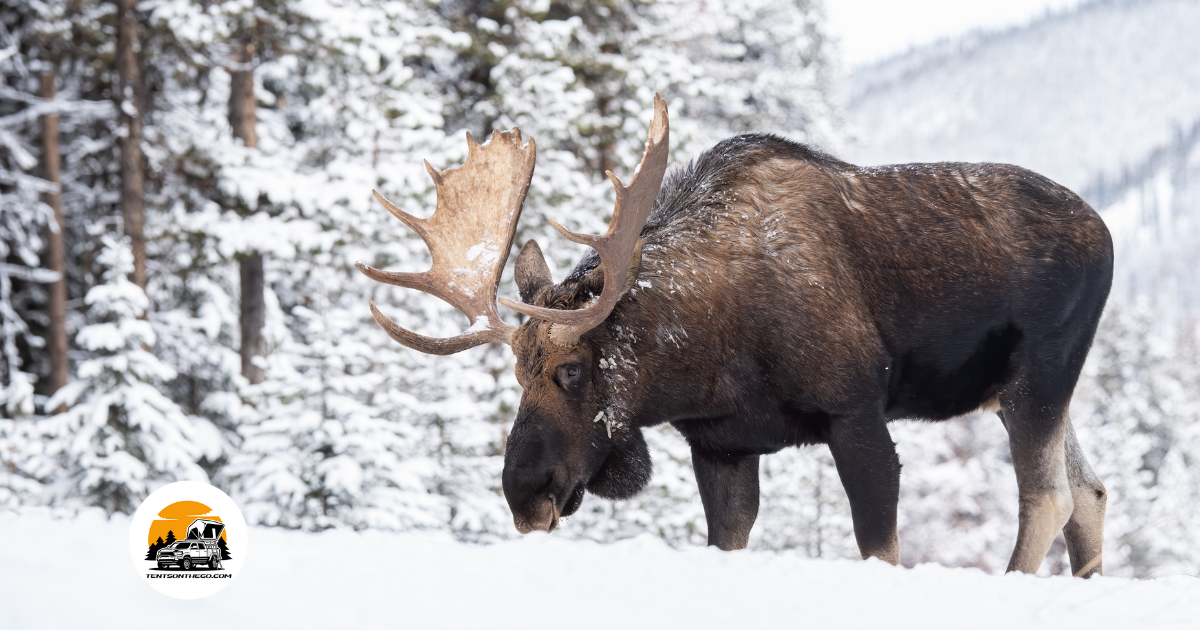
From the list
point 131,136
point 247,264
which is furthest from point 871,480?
point 247,264

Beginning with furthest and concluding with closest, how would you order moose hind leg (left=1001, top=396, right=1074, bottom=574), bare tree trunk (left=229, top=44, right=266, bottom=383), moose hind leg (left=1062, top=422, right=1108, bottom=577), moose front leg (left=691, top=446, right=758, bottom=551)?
bare tree trunk (left=229, top=44, right=266, bottom=383) < moose hind leg (left=1062, top=422, right=1108, bottom=577) < moose front leg (left=691, top=446, right=758, bottom=551) < moose hind leg (left=1001, top=396, right=1074, bottom=574)

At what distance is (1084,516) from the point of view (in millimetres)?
Answer: 4512

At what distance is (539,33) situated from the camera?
43.3ft

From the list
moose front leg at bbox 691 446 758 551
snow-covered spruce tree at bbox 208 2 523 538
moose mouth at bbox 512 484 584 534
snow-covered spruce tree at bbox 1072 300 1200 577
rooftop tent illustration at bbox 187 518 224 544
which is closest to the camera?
rooftop tent illustration at bbox 187 518 224 544

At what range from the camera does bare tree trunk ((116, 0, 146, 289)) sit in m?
12.2

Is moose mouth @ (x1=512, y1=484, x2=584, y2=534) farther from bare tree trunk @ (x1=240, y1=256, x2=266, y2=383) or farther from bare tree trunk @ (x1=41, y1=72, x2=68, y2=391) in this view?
bare tree trunk @ (x1=41, y1=72, x2=68, y2=391)

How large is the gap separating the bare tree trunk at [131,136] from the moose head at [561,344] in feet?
30.2

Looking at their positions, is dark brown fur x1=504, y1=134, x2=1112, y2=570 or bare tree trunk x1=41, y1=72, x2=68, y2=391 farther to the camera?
bare tree trunk x1=41, y1=72, x2=68, y2=391

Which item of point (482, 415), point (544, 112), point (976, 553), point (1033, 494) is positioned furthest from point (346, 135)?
point (976, 553)

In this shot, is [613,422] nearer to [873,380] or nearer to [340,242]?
[873,380]

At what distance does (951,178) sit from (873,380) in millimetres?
1287

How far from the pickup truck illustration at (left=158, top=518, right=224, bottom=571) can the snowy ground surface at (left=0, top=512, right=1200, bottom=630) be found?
0.22 feet

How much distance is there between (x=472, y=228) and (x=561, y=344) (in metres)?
1.06

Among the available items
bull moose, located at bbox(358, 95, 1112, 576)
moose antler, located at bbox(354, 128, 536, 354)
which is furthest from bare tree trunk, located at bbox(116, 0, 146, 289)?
bull moose, located at bbox(358, 95, 1112, 576)
